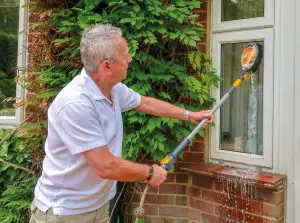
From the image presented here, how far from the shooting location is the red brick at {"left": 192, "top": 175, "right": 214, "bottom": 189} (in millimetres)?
3135

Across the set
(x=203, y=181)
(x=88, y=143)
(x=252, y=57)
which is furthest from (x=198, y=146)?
(x=88, y=143)

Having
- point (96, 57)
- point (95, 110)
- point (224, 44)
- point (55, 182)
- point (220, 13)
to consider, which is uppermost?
point (220, 13)

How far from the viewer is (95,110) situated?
1898mm

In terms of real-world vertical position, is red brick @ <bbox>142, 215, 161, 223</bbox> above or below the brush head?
below

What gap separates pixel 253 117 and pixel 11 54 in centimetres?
271

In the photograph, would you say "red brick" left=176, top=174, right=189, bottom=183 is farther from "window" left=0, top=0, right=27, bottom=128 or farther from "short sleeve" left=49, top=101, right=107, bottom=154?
"window" left=0, top=0, right=27, bottom=128

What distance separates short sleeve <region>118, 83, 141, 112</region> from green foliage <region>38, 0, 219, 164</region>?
0.49 meters

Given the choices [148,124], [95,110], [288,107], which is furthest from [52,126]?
[288,107]

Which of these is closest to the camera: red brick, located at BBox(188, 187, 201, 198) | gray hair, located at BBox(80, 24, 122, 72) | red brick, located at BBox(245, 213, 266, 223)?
gray hair, located at BBox(80, 24, 122, 72)

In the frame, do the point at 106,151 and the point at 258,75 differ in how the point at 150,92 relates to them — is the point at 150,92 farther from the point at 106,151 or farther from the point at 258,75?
the point at 106,151

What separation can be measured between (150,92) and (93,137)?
134 cm

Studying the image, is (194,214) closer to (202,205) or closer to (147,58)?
(202,205)

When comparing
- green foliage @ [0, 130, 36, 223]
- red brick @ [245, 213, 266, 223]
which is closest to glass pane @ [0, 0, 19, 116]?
green foliage @ [0, 130, 36, 223]

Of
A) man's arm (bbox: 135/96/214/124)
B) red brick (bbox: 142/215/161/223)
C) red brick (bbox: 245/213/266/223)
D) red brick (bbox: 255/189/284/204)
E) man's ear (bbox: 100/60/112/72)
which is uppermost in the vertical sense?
man's ear (bbox: 100/60/112/72)
